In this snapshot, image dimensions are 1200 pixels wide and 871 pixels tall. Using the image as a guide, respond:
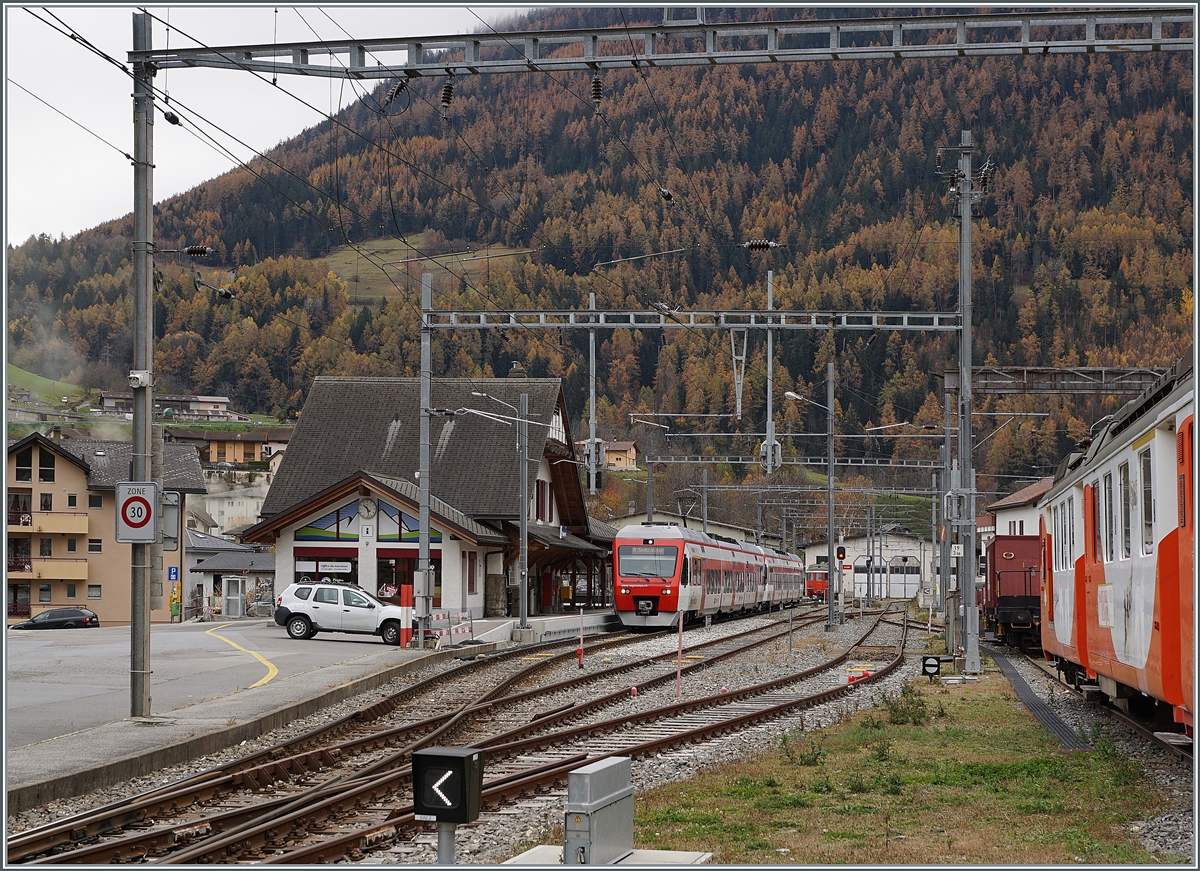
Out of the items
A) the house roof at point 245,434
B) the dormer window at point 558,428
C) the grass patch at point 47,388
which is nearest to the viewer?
the dormer window at point 558,428

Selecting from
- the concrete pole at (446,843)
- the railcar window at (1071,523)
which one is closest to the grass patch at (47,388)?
the railcar window at (1071,523)

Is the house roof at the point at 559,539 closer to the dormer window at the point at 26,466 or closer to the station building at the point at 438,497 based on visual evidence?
the station building at the point at 438,497

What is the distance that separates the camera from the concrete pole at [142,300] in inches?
650

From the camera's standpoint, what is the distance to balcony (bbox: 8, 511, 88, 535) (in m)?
65.2

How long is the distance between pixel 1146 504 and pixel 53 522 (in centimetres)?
6304

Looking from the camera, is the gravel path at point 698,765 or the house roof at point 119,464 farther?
the house roof at point 119,464

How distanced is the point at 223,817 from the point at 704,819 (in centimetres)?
376

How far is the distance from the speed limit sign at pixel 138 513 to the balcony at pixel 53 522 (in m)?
53.3

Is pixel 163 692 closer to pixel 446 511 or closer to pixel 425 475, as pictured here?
pixel 425 475

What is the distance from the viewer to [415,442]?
54125mm

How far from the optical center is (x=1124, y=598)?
12258mm

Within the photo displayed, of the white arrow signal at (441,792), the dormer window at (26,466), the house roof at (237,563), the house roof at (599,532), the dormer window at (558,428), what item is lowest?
the house roof at (237,563)

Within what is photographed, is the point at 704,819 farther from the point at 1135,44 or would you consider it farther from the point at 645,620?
the point at 645,620

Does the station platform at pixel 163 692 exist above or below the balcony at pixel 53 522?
below
